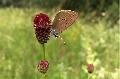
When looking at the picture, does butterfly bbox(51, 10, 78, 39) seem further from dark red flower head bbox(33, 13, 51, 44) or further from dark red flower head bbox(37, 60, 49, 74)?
dark red flower head bbox(37, 60, 49, 74)

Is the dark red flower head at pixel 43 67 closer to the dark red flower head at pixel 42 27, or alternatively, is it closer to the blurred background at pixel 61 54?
the dark red flower head at pixel 42 27

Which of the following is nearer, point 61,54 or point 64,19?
point 64,19

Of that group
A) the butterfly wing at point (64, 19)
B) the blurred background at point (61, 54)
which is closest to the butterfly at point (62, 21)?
the butterfly wing at point (64, 19)

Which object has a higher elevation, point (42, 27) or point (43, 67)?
point (42, 27)

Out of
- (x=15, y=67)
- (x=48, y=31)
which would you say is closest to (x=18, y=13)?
(x=15, y=67)

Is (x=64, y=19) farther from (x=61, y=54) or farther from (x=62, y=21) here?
(x=61, y=54)

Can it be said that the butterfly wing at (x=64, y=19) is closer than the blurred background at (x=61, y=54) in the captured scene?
Yes

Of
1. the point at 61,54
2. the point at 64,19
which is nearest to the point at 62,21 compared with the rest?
the point at 64,19

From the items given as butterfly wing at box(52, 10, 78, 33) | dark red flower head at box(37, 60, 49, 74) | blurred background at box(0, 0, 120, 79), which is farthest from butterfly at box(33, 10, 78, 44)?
blurred background at box(0, 0, 120, 79)

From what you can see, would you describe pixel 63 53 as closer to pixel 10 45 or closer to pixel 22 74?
pixel 10 45
